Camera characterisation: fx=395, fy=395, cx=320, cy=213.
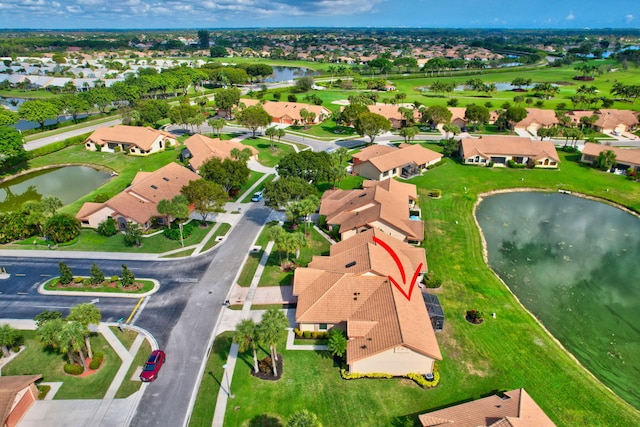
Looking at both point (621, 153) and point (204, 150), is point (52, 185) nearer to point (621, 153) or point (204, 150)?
point (204, 150)

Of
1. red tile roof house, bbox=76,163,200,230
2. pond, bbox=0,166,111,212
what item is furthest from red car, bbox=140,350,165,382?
pond, bbox=0,166,111,212

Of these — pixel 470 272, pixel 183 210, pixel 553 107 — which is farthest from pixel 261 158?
pixel 553 107

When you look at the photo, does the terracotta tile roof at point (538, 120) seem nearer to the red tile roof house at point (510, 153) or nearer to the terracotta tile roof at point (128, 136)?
the red tile roof house at point (510, 153)

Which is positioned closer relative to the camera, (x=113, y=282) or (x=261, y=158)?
(x=113, y=282)

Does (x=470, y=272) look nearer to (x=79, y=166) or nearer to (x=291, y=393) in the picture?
(x=291, y=393)

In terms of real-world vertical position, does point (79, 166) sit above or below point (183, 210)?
below

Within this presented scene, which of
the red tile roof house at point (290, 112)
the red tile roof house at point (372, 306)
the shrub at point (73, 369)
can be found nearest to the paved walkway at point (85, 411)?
the shrub at point (73, 369)
